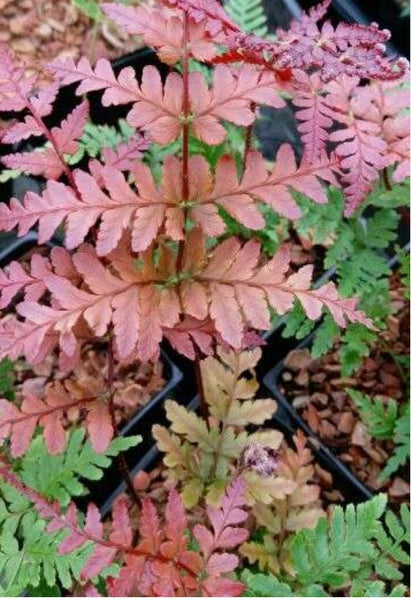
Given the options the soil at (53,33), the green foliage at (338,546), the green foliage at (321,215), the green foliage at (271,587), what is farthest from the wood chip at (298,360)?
the soil at (53,33)

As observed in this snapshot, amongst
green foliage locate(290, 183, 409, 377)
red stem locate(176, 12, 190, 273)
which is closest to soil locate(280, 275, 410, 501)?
green foliage locate(290, 183, 409, 377)

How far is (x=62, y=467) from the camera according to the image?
1.25 m

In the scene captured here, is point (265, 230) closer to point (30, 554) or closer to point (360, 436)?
point (360, 436)

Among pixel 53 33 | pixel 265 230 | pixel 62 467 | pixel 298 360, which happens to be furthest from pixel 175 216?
pixel 53 33

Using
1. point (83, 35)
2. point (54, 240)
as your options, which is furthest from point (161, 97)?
point (83, 35)

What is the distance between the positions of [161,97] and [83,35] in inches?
63.4

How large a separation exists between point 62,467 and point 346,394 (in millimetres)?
752

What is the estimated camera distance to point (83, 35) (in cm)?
240

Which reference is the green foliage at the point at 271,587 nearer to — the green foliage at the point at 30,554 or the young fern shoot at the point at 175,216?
the young fern shoot at the point at 175,216

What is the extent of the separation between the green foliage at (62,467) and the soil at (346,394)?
2.01 ft

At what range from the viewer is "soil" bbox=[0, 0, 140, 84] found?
234 centimetres

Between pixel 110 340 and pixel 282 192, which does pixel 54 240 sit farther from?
pixel 282 192

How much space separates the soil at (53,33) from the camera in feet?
7.66

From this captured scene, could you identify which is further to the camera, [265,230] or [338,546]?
[265,230]
